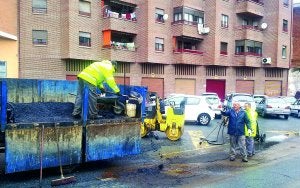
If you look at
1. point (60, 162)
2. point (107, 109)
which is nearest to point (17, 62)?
point (107, 109)

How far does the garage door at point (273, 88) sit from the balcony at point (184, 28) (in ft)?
39.7

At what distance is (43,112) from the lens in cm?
911

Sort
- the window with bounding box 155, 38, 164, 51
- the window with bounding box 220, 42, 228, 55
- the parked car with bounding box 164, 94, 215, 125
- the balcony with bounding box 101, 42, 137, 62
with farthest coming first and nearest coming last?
the window with bounding box 220, 42, 228, 55, the window with bounding box 155, 38, 164, 51, the balcony with bounding box 101, 42, 137, 62, the parked car with bounding box 164, 94, 215, 125

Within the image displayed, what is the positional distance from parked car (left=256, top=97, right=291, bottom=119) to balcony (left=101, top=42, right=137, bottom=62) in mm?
12799

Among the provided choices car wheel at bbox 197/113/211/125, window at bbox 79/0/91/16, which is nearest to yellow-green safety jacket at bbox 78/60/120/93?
car wheel at bbox 197/113/211/125

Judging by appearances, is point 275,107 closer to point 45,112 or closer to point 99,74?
point 99,74

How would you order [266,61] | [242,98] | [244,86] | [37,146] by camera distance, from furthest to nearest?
[244,86] → [266,61] → [242,98] → [37,146]

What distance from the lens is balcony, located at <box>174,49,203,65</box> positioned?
3419 centimetres

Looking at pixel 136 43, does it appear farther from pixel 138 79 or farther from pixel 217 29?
pixel 217 29

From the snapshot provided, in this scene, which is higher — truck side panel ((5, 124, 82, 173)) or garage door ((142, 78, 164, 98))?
garage door ((142, 78, 164, 98))

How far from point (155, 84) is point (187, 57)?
14.0 feet

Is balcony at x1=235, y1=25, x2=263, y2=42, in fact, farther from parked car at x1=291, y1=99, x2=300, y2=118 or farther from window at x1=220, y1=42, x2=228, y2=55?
parked car at x1=291, y1=99, x2=300, y2=118

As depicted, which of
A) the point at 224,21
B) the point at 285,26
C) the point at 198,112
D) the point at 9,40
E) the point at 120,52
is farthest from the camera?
the point at 285,26

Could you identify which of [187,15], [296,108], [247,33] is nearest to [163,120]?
[296,108]
